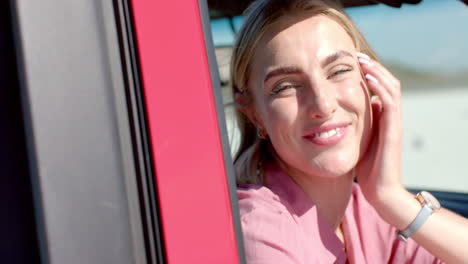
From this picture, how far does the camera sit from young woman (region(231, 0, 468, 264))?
1.38m

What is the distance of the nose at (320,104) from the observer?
135cm

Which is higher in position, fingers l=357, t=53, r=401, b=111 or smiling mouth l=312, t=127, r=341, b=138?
fingers l=357, t=53, r=401, b=111

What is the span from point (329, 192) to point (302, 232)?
220mm

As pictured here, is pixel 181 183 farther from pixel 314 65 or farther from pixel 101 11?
pixel 314 65

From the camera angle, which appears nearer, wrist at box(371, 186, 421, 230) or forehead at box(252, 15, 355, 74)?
forehead at box(252, 15, 355, 74)

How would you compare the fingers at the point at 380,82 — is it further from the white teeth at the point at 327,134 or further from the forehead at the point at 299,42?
the white teeth at the point at 327,134

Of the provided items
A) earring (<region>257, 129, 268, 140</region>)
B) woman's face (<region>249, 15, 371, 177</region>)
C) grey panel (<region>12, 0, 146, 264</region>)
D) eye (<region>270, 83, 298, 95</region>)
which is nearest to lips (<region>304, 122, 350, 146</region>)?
woman's face (<region>249, 15, 371, 177</region>)

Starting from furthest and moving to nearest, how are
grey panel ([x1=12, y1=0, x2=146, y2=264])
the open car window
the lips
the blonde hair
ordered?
the open car window
the blonde hair
the lips
grey panel ([x1=12, y1=0, x2=146, y2=264])

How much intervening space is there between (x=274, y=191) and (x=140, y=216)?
0.73 meters

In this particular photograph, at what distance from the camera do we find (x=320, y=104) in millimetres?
1354

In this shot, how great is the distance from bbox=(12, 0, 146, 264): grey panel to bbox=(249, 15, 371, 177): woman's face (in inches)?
23.3

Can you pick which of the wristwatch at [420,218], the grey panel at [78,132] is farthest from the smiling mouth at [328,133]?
the grey panel at [78,132]

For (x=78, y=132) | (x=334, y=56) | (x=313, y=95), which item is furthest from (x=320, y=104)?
(x=78, y=132)

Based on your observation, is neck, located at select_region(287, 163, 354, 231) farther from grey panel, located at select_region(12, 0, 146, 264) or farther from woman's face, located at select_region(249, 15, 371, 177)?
grey panel, located at select_region(12, 0, 146, 264)
